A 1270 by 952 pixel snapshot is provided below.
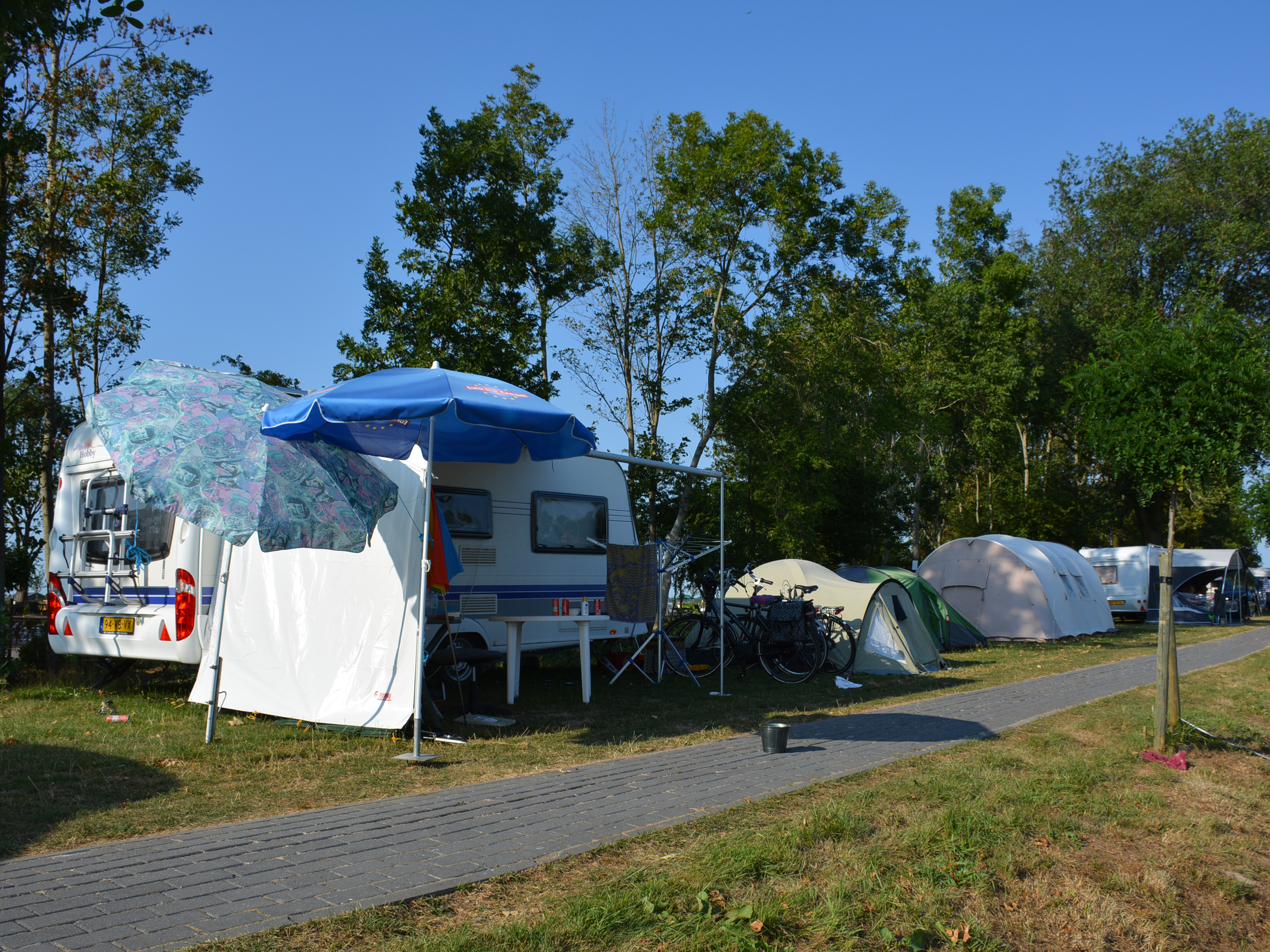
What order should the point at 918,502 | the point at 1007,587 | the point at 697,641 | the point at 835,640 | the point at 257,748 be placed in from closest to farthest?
the point at 257,748, the point at 835,640, the point at 697,641, the point at 1007,587, the point at 918,502

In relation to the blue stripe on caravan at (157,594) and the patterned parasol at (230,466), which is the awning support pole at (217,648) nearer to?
the patterned parasol at (230,466)

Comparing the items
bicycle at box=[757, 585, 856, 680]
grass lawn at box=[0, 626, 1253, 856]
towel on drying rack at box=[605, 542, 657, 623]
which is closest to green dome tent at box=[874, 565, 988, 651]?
bicycle at box=[757, 585, 856, 680]

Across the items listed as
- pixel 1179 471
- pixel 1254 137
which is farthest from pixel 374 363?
pixel 1254 137

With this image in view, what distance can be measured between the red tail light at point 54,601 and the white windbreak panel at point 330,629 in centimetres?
218

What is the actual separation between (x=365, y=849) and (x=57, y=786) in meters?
2.34

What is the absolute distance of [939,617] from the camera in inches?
629

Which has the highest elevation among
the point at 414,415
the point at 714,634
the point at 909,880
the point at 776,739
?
the point at 414,415

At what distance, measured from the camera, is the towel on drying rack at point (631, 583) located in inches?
380

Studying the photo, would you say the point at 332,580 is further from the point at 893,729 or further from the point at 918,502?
the point at 918,502

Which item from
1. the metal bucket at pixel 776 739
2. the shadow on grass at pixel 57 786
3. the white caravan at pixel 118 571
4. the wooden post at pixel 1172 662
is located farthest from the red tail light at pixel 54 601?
the wooden post at pixel 1172 662

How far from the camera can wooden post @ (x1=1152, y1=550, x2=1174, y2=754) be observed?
6.94m

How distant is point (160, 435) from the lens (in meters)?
6.31

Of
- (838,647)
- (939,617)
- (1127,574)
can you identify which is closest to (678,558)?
(838,647)

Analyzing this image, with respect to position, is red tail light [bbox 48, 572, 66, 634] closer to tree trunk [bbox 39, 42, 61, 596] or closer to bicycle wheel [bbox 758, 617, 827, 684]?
tree trunk [bbox 39, 42, 61, 596]
